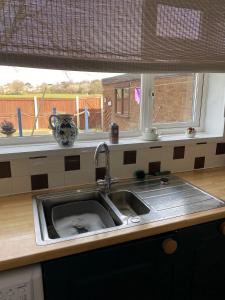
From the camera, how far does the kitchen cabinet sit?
0.88 metres

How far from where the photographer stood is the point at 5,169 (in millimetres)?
1242

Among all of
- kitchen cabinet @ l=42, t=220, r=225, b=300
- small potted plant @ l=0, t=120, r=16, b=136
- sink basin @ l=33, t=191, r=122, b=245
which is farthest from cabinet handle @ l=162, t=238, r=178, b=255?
small potted plant @ l=0, t=120, r=16, b=136

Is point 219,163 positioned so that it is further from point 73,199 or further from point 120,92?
point 73,199

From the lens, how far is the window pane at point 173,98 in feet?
5.54

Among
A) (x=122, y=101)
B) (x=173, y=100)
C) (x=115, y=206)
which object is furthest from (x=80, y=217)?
(x=173, y=100)

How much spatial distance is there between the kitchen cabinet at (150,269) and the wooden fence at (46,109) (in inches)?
33.0

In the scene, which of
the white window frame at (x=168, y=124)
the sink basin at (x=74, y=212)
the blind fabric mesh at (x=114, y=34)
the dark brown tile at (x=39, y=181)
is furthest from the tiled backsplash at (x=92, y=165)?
the blind fabric mesh at (x=114, y=34)

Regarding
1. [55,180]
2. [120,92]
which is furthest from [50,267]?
[120,92]

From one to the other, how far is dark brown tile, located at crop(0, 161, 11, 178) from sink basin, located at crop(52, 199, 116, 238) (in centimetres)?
30

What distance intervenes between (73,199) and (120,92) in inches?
29.7

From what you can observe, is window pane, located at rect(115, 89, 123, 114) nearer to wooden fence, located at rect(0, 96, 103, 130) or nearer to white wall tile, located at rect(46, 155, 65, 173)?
wooden fence, located at rect(0, 96, 103, 130)

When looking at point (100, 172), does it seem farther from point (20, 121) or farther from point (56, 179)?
point (20, 121)

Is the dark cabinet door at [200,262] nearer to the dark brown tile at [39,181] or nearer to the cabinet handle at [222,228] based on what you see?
the cabinet handle at [222,228]

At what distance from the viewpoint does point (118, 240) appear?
3.04 feet
